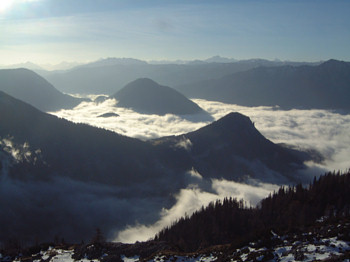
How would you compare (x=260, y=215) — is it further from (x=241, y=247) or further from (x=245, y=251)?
(x=245, y=251)

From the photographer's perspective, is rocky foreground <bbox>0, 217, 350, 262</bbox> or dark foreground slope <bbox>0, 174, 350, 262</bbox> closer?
rocky foreground <bbox>0, 217, 350, 262</bbox>

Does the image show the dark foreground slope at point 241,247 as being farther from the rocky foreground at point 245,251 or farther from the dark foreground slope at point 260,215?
the dark foreground slope at point 260,215

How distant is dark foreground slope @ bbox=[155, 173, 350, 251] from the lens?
452ft

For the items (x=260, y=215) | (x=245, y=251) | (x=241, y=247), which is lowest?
(x=260, y=215)

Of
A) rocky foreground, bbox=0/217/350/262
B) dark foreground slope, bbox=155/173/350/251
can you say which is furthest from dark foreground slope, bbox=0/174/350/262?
dark foreground slope, bbox=155/173/350/251

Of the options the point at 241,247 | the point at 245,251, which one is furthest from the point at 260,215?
the point at 245,251

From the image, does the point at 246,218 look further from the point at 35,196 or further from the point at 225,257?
the point at 35,196

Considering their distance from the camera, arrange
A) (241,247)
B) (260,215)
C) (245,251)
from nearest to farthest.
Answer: (245,251) < (241,247) < (260,215)

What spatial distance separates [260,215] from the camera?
162 m

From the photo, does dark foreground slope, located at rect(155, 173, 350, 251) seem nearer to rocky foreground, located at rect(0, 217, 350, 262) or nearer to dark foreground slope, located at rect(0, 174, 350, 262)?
dark foreground slope, located at rect(0, 174, 350, 262)

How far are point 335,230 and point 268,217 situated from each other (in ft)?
318

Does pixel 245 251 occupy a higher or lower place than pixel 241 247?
higher

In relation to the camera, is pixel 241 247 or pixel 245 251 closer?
pixel 245 251

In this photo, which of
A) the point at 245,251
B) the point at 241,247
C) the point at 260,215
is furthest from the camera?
the point at 260,215
